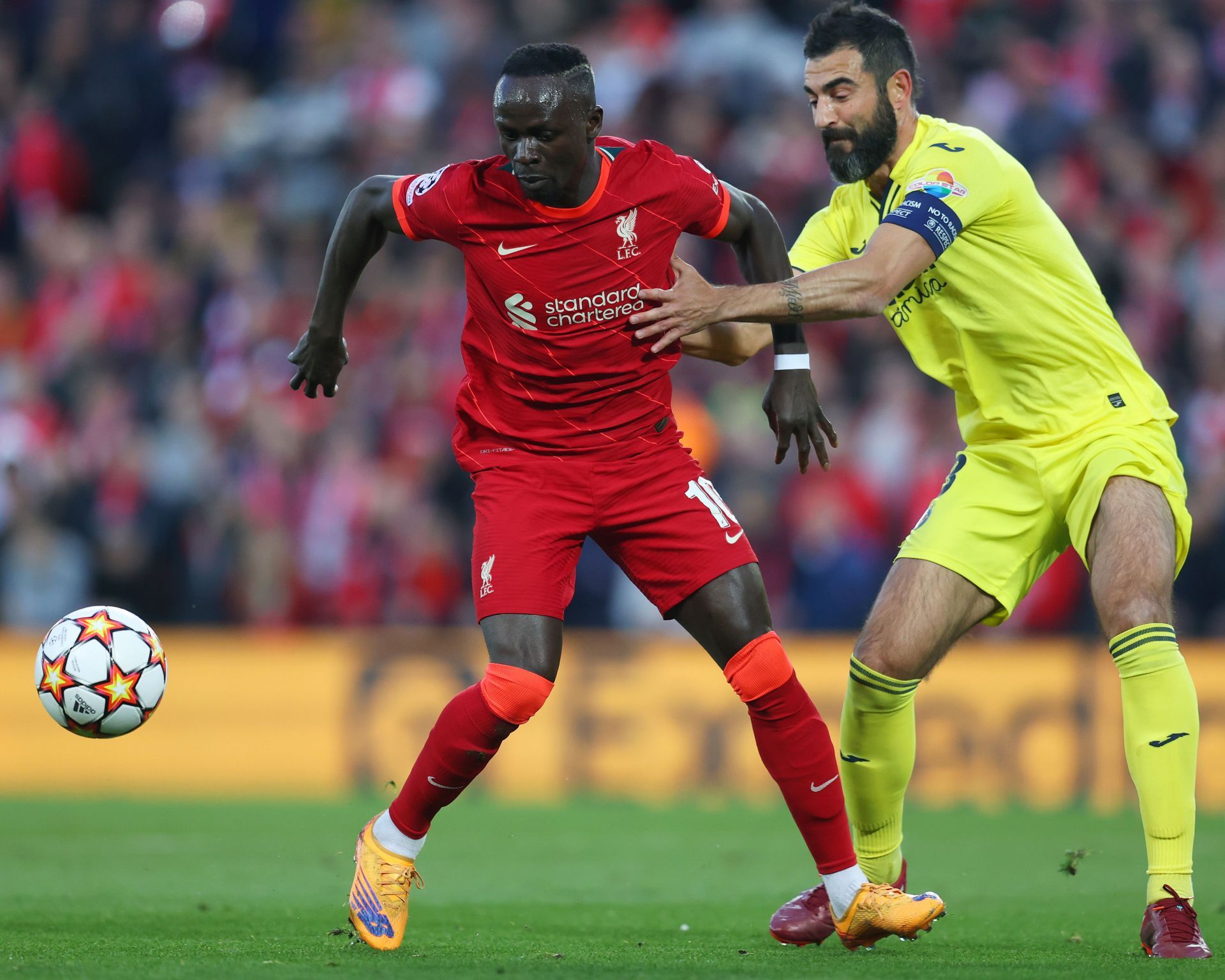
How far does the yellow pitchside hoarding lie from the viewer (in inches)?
432

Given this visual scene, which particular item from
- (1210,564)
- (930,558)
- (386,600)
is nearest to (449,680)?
(386,600)

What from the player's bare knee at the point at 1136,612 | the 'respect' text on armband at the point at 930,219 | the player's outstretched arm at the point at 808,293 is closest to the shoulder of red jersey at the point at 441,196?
the player's outstretched arm at the point at 808,293

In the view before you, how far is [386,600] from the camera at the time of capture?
12.3m

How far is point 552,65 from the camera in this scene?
512cm

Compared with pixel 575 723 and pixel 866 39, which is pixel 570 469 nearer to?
pixel 866 39

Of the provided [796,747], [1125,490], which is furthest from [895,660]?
[1125,490]

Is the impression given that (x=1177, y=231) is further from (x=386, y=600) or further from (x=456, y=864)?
(x=456, y=864)

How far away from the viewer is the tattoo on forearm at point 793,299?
5180 millimetres

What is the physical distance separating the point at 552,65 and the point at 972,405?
6.15 ft

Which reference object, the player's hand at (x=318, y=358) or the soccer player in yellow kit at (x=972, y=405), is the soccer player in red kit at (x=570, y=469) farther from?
the player's hand at (x=318, y=358)

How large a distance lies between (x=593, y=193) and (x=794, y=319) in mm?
728

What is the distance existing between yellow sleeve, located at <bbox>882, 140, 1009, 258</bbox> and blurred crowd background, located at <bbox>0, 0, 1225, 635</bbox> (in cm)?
608

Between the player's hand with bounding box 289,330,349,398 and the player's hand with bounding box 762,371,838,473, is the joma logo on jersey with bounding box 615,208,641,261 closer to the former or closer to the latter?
the player's hand with bounding box 762,371,838,473

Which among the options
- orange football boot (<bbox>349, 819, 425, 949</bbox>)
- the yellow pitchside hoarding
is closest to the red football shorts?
orange football boot (<bbox>349, 819, 425, 949</bbox>)
